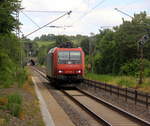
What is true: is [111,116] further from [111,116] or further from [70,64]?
[70,64]

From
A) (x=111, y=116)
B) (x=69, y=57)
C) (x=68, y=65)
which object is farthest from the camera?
(x=69, y=57)

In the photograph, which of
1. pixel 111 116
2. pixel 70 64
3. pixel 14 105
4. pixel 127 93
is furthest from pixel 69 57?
pixel 14 105

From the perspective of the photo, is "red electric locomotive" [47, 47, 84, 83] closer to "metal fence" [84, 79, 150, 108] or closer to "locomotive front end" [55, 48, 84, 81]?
"locomotive front end" [55, 48, 84, 81]

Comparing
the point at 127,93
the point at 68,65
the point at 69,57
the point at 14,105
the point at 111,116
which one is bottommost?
the point at 111,116

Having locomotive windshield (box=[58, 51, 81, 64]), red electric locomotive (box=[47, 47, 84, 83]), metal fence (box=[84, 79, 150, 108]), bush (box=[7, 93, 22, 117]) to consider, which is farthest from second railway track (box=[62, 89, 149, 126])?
locomotive windshield (box=[58, 51, 81, 64])

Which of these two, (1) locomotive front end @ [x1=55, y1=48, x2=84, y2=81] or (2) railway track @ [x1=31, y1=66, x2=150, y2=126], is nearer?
(2) railway track @ [x1=31, y1=66, x2=150, y2=126]

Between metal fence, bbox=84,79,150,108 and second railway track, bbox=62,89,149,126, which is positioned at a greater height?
metal fence, bbox=84,79,150,108

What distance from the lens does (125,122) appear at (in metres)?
15.7

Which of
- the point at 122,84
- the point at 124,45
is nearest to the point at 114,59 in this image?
the point at 124,45

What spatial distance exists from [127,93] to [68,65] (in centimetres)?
867

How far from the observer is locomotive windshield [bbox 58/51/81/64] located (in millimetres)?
34625

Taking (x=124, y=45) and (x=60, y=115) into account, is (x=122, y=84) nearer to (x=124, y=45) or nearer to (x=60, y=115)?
(x=60, y=115)

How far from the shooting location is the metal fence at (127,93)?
69.4 feet

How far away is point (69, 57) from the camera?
1371 inches
